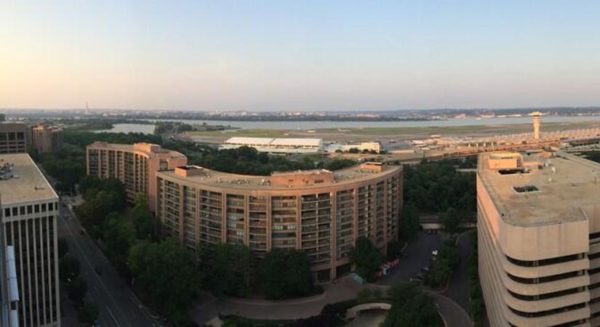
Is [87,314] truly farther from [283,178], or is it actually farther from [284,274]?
[283,178]

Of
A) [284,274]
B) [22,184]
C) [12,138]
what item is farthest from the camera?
[12,138]

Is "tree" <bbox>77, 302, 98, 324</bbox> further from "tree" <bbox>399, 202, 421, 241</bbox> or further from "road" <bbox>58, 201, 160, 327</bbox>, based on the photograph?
"tree" <bbox>399, 202, 421, 241</bbox>

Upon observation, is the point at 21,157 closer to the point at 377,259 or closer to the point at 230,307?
the point at 230,307

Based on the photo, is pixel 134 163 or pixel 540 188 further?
pixel 134 163

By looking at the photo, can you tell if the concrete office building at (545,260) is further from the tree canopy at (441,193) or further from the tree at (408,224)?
the tree canopy at (441,193)

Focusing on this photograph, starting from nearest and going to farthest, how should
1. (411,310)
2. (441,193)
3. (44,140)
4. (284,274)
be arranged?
(411,310), (284,274), (441,193), (44,140)

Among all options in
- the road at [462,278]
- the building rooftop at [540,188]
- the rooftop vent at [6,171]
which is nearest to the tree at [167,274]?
the rooftop vent at [6,171]

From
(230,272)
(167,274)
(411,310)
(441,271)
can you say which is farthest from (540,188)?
(167,274)
